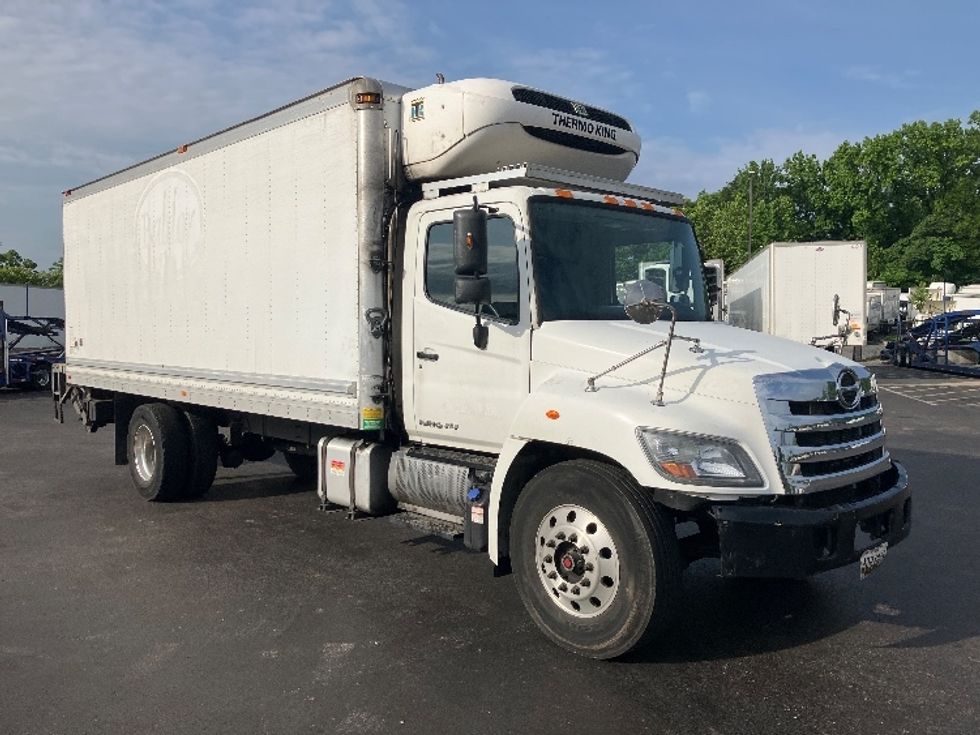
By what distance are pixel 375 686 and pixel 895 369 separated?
89.4ft

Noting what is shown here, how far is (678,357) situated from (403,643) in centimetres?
227

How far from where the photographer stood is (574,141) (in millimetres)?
5973

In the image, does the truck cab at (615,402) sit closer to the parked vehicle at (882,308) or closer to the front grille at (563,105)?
the front grille at (563,105)

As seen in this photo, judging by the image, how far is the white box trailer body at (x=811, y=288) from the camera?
73.4ft

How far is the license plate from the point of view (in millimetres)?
4272

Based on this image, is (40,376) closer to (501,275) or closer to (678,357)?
(501,275)

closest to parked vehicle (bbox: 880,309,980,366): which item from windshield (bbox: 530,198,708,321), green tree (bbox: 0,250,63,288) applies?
windshield (bbox: 530,198,708,321)

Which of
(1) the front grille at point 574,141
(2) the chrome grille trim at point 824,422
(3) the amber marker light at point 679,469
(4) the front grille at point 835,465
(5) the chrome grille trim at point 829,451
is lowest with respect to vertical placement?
(4) the front grille at point 835,465

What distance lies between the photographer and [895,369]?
27.4m

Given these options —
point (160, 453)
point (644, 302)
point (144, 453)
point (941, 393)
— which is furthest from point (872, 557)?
point (941, 393)

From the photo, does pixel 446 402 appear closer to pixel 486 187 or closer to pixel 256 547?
pixel 486 187

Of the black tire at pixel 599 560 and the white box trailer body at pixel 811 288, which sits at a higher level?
the white box trailer body at pixel 811 288

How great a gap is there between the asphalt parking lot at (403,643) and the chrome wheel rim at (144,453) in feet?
3.11

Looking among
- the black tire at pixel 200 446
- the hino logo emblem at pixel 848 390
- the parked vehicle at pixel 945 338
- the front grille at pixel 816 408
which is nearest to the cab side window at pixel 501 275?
the front grille at pixel 816 408
